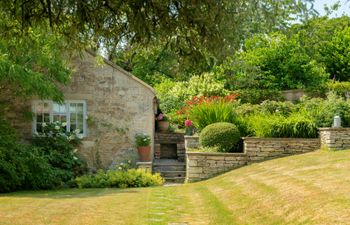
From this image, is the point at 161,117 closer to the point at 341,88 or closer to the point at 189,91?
the point at 189,91

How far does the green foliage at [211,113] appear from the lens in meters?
17.4

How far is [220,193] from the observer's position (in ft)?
38.7

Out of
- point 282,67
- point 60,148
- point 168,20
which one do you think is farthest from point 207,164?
point 282,67

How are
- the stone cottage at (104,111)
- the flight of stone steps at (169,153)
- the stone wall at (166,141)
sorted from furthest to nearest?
the stone wall at (166,141) < the stone cottage at (104,111) < the flight of stone steps at (169,153)

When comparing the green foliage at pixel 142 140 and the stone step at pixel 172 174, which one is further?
the green foliage at pixel 142 140

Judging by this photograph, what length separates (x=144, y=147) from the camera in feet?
60.2

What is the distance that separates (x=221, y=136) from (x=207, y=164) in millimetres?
1030

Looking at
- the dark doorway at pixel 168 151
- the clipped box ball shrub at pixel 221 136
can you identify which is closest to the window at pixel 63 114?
the dark doorway at pixel 168 151

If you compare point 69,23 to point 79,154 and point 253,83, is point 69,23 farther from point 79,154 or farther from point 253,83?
point 253,83

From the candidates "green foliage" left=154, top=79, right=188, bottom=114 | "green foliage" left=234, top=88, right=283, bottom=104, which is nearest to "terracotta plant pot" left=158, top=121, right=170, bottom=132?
"green foliage" left=154, top=79, right=188, bottom=114

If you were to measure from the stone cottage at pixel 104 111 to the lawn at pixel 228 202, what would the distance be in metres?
4.98

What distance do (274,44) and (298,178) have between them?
17282mm

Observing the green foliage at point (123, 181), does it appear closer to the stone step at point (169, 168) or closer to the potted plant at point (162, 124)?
the stone step at point (169, 168)

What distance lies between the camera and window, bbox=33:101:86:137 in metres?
18.7
